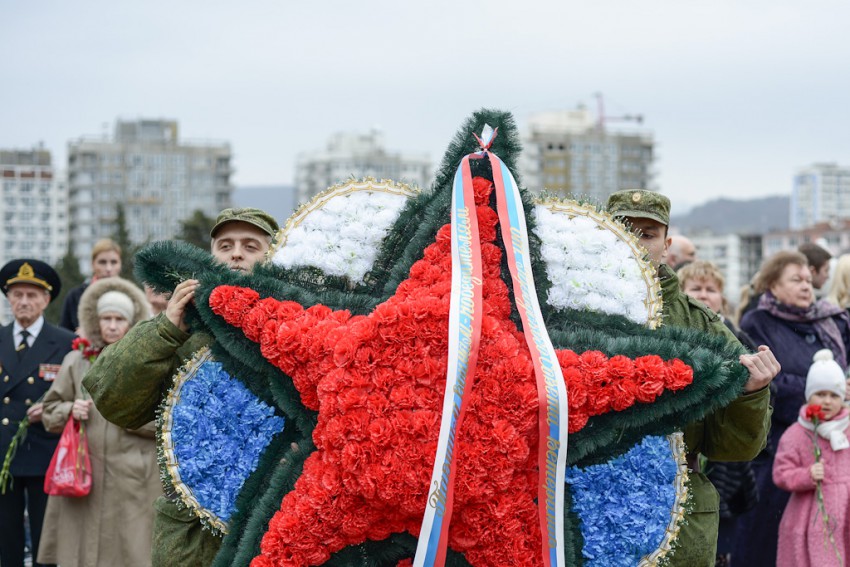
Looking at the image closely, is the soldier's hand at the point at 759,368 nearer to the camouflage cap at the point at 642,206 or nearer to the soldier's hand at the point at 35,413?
the camouflage cap at the point at 642,206

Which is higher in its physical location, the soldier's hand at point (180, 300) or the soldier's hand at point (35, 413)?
the soldier's hand at point (180, 300)

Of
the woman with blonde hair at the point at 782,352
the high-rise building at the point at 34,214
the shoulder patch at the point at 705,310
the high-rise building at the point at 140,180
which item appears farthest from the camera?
the high-rise building at the point at 34,214

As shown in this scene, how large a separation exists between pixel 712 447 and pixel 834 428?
10.6ft

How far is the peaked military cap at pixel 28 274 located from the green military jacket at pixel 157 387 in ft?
13.0

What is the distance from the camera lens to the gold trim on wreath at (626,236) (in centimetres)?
407

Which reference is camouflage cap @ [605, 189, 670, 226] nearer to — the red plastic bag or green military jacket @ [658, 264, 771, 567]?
green military jacket @ [658, 264, 771, 567]

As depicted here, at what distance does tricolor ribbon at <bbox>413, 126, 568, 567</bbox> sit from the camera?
11.7 ft

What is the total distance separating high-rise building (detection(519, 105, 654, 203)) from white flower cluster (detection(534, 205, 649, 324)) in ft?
402

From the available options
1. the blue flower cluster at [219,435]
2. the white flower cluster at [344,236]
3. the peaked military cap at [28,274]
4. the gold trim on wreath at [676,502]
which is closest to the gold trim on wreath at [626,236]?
the gold trim on wreath at [676,502]

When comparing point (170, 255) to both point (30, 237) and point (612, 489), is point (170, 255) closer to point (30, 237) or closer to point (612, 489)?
point (612, 489)

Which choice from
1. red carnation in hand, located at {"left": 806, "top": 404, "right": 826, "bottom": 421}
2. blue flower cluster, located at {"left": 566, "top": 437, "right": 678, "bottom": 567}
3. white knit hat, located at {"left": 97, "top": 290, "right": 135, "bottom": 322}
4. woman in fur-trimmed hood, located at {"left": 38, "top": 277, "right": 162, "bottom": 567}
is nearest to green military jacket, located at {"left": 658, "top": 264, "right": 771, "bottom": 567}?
blue flower cluster, located at {"left": 566, "top": 437, "right": 678, "bottom": 567}

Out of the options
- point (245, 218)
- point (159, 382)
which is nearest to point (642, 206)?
point (245, 218)

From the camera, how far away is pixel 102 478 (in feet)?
23.1

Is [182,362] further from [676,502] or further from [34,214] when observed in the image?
[34,214]
